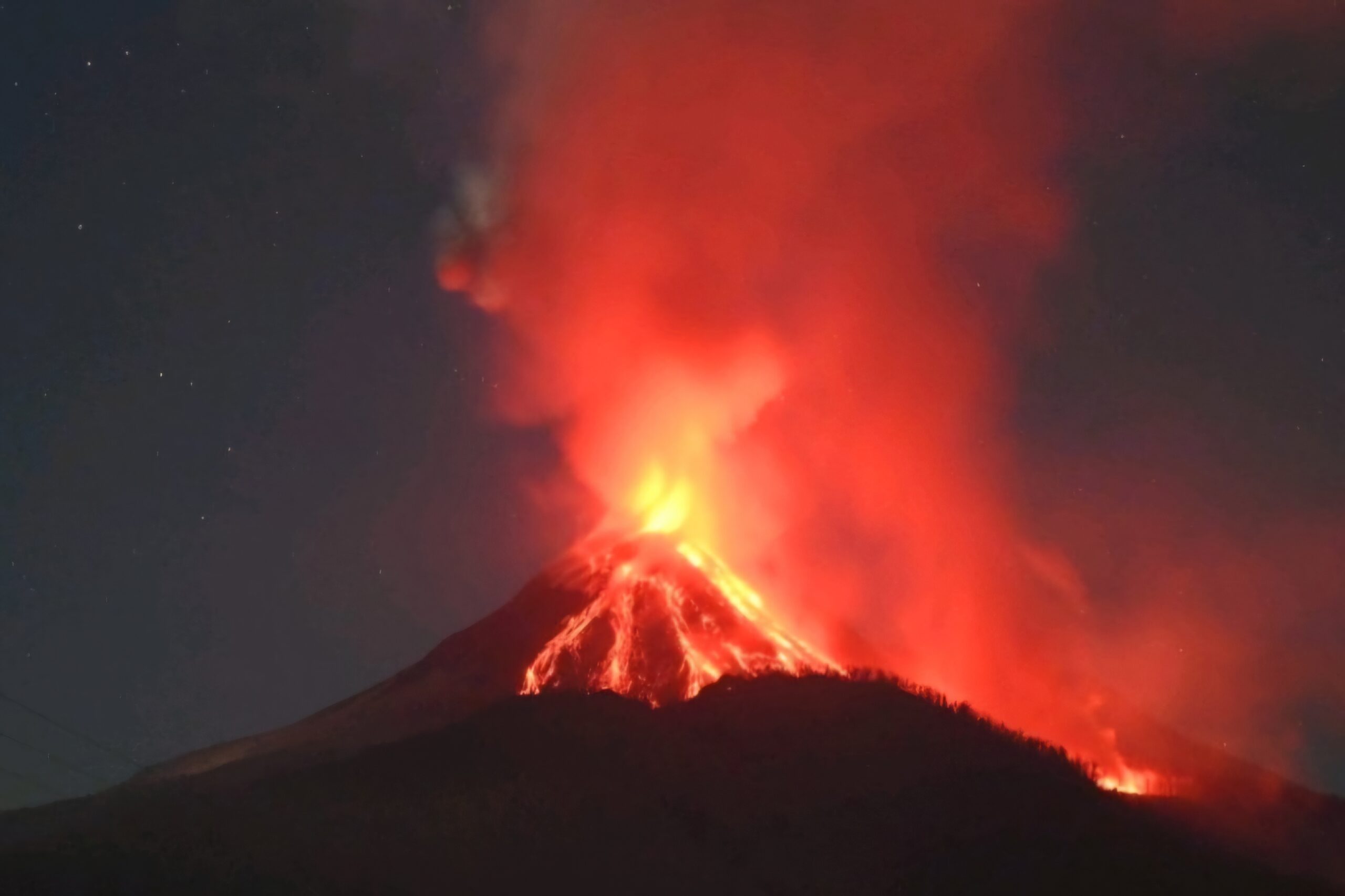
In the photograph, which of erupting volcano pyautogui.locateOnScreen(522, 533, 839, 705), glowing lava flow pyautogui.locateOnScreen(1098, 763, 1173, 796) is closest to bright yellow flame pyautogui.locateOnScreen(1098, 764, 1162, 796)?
glowing lava flow pyautogui.locateOnScreen(1098, 763, 1173, 796)

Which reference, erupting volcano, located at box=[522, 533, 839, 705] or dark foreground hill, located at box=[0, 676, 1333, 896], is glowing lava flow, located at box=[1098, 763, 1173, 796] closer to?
dark foreground hill, located at box=[0, 676, 1333, 896]

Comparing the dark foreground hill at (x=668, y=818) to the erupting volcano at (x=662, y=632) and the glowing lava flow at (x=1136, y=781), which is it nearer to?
the erupting volcano at (x=662, y=632)

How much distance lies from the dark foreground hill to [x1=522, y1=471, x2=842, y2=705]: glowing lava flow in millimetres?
7856

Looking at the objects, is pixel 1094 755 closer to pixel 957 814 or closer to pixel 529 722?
pixel 957 814

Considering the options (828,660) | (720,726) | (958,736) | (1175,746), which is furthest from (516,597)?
(1175,746)

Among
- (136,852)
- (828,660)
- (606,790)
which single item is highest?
(828,660)

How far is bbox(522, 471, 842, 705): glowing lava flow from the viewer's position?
177 ft

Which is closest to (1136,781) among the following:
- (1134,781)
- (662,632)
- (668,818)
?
(1134,781)

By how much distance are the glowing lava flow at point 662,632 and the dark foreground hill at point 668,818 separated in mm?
7856

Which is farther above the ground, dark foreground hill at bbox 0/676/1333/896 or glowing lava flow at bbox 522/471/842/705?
glowing lava flow at bbox 522/471/842/705

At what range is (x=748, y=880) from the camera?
107 feet

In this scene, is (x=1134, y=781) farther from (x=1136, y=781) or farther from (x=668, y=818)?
(x=668, y=818)

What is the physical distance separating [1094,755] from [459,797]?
105 feet

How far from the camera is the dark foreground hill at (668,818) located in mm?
31484
